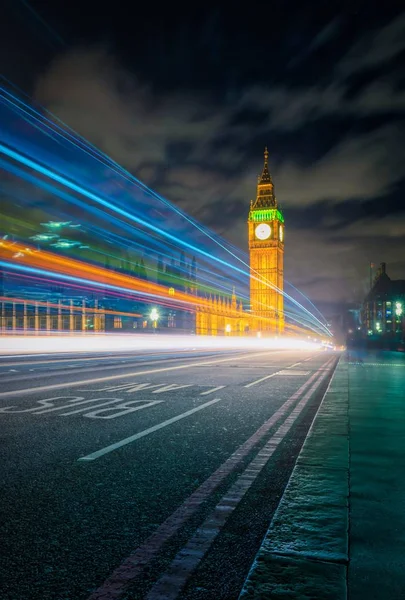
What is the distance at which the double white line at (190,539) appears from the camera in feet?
7.59

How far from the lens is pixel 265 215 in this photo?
507 ft

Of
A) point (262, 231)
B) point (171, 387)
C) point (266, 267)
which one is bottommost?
point (171, 387)

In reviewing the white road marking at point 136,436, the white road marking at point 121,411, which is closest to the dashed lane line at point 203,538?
A: the white road marking at point 136,436

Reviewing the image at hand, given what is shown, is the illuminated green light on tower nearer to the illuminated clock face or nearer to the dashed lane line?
the illuminated clock face

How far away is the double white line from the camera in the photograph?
91.1 inches

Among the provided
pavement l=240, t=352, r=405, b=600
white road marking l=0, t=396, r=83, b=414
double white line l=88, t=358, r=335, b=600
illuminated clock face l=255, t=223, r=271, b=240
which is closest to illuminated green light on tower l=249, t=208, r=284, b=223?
illuminated clock face l=255, t=223, r=271, b=240

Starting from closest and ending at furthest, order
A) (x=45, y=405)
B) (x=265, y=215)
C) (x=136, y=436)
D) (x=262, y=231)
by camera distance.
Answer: (x=136, y=436) < (x=45, y=405) < (x=262, y=231) < (x=265, y=215)

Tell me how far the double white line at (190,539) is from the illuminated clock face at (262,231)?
5759 inches

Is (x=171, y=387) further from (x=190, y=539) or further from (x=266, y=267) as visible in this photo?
(x=266, y=267)

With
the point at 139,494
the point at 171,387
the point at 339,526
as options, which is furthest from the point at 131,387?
the point at 339,526

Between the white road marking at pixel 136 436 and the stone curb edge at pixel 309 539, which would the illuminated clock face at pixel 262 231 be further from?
the stone curb edge at pixel 309 539

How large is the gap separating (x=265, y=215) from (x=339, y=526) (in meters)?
155

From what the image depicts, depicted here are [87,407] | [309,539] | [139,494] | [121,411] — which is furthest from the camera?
[87,407]

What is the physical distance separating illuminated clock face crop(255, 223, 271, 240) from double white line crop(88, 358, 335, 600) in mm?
146291
